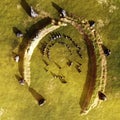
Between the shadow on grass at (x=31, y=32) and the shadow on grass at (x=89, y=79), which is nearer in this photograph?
the shadow on grass at (x=31, y=32)

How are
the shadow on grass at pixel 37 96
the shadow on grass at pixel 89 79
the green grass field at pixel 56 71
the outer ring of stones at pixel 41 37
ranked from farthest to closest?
the shadow on grass at pixel 37 96
the shadow on grass at pixel 89 79
the outer ring of stones at pixel 41 37
the green grass field at pixel 56 71

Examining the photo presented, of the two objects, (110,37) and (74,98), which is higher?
(110,37)

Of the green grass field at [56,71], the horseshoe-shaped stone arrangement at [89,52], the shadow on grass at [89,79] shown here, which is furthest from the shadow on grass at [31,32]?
the shadow on grass at [89,79]

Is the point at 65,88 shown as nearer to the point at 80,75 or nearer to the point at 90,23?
the point at 80,75

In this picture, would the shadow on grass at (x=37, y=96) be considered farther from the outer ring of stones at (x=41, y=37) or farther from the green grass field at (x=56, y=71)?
the outer ring of stones at (x=41, y=37)

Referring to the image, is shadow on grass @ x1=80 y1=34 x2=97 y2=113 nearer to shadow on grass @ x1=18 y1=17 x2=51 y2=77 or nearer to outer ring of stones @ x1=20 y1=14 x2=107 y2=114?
outer ring of stones @ x1=20 y1=14 x2=107 y2=114

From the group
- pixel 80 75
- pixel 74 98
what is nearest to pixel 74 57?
pixel 80 75

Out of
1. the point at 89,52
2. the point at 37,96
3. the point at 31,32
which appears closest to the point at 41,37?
the point at 31,32
